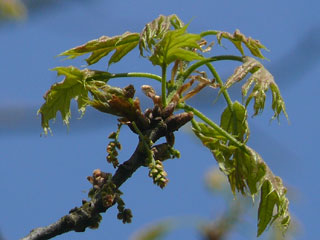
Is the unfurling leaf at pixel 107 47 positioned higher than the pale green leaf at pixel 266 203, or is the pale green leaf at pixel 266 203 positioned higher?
the unfurling leaf at pixel 107 47

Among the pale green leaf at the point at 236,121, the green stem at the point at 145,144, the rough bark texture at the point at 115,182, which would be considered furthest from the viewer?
the pale green leaf at the point at 236,121

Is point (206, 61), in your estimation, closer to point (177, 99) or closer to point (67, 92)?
point (177, 99)

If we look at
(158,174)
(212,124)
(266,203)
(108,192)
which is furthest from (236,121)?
(108,192)

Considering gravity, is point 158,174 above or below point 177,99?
below

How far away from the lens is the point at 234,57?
6.14ft

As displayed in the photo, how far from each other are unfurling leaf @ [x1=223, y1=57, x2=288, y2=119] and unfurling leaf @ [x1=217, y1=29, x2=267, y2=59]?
7cm

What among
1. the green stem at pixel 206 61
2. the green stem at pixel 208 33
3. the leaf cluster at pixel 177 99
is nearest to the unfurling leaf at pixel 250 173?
the leaf cluster at pixel 177 99

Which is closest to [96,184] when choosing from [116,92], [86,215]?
[86,215]

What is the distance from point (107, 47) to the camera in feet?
6.41

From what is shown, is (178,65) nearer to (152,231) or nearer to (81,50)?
(81,50)

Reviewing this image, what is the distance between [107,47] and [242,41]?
0.41m

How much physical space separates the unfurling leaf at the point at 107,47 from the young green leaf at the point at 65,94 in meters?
0.08

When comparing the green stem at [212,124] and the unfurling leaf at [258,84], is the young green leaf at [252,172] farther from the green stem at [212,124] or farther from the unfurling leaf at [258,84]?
the unfurling leaf at [258,84]

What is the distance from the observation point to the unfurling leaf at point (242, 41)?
6.14 feet
